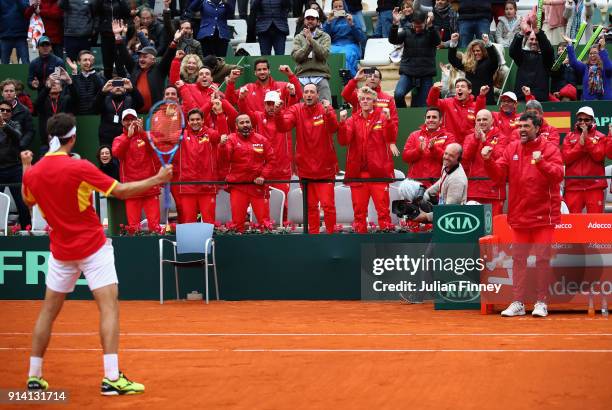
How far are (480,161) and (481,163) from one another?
34 mm

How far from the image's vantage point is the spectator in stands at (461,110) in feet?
54.6

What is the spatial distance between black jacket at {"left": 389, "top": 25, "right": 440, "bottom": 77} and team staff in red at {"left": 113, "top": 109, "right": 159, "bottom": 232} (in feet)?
14.6

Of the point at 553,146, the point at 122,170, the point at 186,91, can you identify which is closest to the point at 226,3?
the point at 186,91

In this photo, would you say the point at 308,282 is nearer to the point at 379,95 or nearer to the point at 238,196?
the point at 238,196

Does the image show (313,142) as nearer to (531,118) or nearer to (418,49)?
(418,49)

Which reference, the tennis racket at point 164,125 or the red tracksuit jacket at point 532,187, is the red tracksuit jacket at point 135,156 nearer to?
the tennis racket at point 164,125

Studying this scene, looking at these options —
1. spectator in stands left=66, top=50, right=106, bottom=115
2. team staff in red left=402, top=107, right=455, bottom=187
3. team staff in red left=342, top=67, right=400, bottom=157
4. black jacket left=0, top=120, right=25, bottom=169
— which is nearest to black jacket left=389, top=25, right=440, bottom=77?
A: team staff in red left=342, top=67, right=400, bottom=157

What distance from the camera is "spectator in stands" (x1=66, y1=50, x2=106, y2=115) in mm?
19297

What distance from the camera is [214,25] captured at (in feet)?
68.1

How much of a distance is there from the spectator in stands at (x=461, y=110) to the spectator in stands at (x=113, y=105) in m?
5.13

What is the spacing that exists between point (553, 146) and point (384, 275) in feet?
10.9

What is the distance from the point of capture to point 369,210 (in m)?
16.7

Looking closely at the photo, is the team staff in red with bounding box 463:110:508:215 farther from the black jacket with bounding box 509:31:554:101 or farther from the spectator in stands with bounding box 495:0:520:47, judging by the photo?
the spectator in stands with bounding box 495:0:520:47

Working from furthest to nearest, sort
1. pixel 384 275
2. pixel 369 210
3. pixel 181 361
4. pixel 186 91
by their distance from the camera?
pixel 186 91 < pixel 369 210 < pixel 384 275 < pixel 181 361
